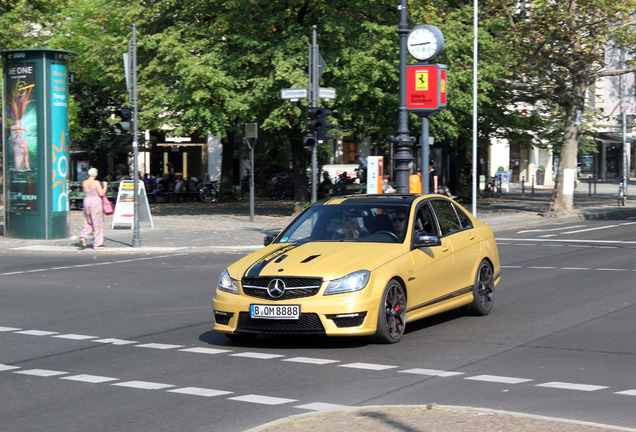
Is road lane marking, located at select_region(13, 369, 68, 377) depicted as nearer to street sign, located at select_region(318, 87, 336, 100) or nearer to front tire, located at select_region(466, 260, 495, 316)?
front tire, located at select_region(466, 260, 495, 316)

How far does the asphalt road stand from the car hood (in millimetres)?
773

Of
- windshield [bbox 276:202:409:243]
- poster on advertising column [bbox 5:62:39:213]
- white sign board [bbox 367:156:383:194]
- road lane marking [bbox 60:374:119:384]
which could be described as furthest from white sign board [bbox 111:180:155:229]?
road lane marking [bbox 60:374:119:384]

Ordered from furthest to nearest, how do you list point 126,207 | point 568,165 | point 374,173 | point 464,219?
point 568,165 < point 126,207 < point 374,173 < point 464,219

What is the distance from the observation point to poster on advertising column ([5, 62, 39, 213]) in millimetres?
23219

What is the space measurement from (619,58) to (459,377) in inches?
1021

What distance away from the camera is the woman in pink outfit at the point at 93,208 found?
68.4 feet

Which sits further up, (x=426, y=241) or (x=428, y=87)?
(x=428, y=87)

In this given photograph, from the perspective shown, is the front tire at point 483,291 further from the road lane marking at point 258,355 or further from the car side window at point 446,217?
the road lane marking at point 258,355

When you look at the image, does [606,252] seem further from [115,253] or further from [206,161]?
[206,161]

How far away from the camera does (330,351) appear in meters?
8.75

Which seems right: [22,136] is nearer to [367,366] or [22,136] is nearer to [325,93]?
[325,93]

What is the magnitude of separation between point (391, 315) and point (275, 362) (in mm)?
1364

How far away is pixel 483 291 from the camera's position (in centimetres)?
1089

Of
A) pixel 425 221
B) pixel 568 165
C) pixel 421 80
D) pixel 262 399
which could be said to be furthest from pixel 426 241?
pixel 568 165
